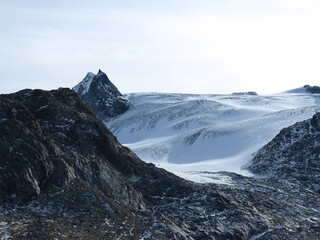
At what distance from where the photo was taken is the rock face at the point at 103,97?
121 meters

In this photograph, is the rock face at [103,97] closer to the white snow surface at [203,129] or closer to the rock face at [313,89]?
the white snow surface at [203,129]

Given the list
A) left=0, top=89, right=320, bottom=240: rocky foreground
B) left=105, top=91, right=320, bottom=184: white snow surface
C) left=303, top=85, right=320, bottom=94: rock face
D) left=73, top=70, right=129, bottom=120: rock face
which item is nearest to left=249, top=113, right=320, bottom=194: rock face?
left=105, top=91, right=320, bottom=184: white snow surface

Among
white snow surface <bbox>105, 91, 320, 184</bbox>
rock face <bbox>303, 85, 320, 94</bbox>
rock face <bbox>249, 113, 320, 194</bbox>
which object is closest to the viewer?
rock face <bbox>249, 113, 320, 194</bbox>

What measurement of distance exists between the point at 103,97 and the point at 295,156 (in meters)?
73.0

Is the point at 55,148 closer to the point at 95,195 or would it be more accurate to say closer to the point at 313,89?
the point at 95,195

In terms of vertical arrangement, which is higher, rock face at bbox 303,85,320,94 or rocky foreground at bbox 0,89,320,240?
rock face at bbox 303,85,320,94

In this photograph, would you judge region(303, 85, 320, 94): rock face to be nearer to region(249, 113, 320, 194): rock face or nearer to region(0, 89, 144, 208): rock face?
region(249, 113, 320, 194): rock face

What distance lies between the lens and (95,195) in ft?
89.8

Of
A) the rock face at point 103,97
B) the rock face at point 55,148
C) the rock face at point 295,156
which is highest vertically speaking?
the rock face at point 103,97

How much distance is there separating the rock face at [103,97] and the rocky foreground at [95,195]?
7994 centimetres

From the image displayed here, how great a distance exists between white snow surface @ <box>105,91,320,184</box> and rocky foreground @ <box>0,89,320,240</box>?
10.9 m

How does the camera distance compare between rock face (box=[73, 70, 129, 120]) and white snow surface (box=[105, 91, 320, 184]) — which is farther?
rock face (box=[73, 70, 129, 120])

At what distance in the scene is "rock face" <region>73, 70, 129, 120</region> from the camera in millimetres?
120669

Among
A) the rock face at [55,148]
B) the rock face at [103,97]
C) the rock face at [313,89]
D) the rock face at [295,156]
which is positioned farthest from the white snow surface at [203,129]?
the rock face at [313,89]
